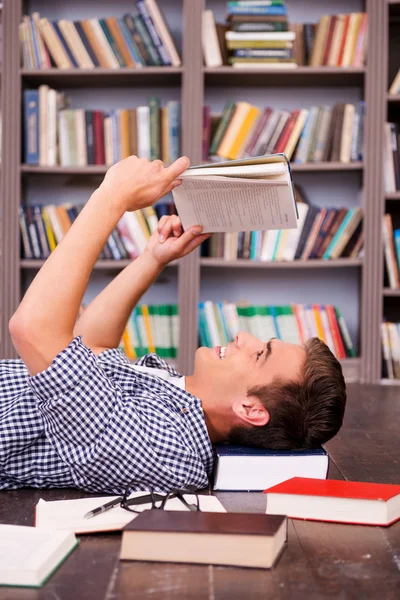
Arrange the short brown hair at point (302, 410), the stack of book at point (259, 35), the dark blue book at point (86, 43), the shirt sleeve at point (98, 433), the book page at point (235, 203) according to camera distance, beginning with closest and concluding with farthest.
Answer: the shirt sleeve at point (98, 433) → the short brown hair at point (302, 410) → the book page at point (235, 203) → the stack of book at point (259, 35) → the dark blue book at point (86, 43)

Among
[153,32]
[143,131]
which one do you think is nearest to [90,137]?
[143,131]

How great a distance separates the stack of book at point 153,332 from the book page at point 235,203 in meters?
1.78

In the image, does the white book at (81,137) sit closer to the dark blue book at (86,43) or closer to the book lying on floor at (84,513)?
the dark blue book at (86,43)

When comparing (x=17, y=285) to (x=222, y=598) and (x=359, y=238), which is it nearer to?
(x=359, y=238)

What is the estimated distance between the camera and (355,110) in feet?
11.1

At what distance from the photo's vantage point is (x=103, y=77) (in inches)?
137

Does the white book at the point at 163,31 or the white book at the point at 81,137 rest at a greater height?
the white book at the point at 163,31

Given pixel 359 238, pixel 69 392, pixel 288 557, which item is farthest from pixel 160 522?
pixel 359 238

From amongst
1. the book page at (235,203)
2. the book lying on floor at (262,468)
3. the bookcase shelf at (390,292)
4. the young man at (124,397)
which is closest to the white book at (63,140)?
the bookcase shelf at (390,292)

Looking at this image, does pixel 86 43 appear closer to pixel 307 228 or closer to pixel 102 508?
pixel 307 228

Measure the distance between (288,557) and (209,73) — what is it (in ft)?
9.41

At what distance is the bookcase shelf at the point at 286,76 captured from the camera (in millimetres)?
3322

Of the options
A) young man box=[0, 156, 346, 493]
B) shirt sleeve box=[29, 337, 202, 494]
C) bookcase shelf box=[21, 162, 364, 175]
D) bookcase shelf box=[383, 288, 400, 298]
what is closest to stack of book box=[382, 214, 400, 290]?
bookcase shelf box=[383, 288, 400, 298]

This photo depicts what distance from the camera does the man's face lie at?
1.35 m
